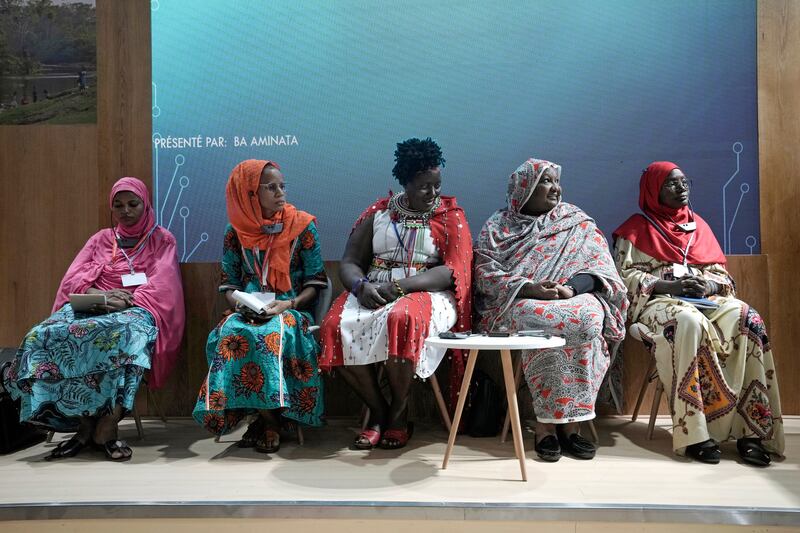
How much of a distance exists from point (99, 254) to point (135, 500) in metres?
1.84

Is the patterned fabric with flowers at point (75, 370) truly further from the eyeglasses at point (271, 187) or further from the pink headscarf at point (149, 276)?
the eyeglasses at point (271, 187)

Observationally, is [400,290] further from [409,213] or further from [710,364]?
[710,364]

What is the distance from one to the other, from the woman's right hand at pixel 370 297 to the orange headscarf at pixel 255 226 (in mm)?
477

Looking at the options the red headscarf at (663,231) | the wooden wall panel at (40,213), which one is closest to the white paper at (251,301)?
the wooden wall panel at (40,213)

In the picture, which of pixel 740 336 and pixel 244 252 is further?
pixel 244 252

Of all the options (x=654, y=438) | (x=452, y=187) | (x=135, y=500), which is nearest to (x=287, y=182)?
(x=452, y=187)

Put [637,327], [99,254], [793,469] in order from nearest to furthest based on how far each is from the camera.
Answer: [793,469] < [637,327] < [99,254]

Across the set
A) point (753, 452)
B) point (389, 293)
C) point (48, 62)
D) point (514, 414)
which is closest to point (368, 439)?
point (389, 293)

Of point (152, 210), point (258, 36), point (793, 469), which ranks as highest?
point (258, 36)

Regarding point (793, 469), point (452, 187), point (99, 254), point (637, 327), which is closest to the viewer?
point (793, 469)

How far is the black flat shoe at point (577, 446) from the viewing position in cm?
332

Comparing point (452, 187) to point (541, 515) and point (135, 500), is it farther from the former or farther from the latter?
point (135, 500)

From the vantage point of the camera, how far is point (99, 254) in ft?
13.5

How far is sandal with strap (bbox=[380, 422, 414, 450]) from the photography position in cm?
350
